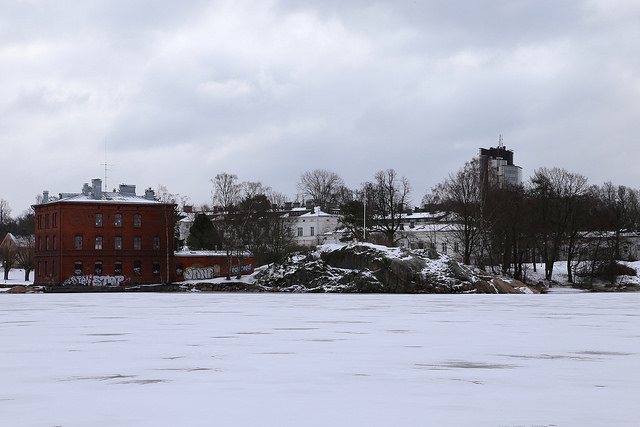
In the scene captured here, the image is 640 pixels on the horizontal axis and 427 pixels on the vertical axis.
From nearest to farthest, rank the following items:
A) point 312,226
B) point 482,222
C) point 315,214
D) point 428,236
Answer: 1. point 482,222
2. point 428,236
3. point 312,226
4. point 315,214

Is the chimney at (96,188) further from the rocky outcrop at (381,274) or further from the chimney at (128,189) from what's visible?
the rocky outcrop at (381,274)

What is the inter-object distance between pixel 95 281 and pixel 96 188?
11096 mm

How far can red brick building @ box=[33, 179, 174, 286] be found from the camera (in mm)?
Result: 84500

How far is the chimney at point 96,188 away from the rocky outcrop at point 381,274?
95.7 ft

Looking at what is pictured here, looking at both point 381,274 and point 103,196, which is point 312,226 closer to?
point 103,196

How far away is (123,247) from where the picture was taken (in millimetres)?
86812
